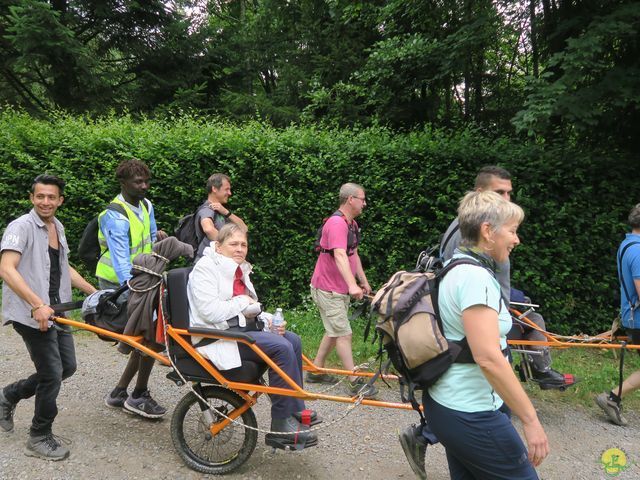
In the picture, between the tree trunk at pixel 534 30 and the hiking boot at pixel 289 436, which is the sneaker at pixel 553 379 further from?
the tree trunk at pixel 534 30

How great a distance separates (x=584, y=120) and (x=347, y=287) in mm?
3311

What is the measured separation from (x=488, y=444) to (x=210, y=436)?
2.21 m

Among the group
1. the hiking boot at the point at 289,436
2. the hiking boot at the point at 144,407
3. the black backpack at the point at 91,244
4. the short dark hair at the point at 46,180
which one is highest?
the short dark hair at the point at 46,180

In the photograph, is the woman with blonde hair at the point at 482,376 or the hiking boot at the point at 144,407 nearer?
the woman with blonde hair at the point at 482,376

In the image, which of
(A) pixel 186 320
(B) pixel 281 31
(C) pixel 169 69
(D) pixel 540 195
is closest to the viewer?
(A) pixel 186 320

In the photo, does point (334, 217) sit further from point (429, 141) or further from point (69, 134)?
point (69, 134)

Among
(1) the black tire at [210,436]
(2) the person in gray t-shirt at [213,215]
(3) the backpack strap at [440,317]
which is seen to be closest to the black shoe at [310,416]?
(1) the black tire at [210,436]

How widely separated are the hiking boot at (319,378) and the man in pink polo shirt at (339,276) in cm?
16

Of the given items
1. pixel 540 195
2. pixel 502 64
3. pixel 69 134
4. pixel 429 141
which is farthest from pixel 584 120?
pixel 69 134

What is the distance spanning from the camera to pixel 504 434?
6.98ft

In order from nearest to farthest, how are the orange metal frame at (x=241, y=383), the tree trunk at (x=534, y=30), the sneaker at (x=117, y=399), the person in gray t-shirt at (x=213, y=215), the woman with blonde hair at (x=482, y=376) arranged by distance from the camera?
the woman with blonde hair at (x=482, y=376) < the orange metal frame at (x=241, y=383) < the sneaker at (x=117, y=399) < the person in gray t-shirt at (x=213, y=215) < the tree trunk at (x=534, y=30)

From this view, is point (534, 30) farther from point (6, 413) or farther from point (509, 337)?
point (6, 413)

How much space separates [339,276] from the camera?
5.14 meters

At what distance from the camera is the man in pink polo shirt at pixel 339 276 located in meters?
4.98
